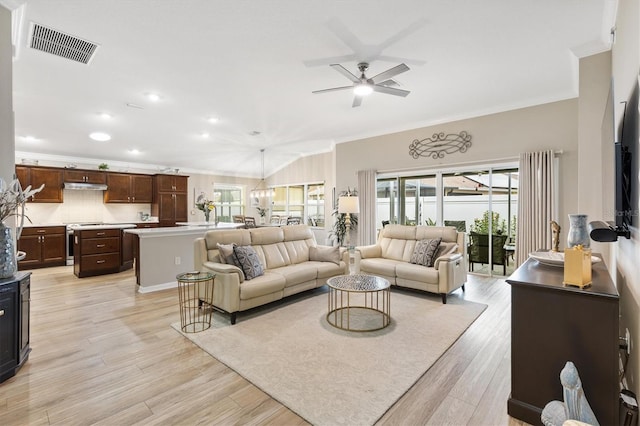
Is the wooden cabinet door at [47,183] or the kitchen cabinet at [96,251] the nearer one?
the kitchen cabinet at [96,251]

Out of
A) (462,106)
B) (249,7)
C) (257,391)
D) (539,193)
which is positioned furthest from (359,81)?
A: (539,193)

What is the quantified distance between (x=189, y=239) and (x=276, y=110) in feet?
8.90

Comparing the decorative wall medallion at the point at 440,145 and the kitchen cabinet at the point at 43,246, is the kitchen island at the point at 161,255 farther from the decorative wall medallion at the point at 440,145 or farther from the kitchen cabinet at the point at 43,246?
the decorative wall medallion at the point at 440,145

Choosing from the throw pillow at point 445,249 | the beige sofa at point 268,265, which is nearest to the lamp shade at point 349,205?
the beige sofa at point 268,265

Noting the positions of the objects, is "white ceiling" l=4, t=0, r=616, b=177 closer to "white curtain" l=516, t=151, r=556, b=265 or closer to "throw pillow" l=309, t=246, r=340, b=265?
"white curtain" l=516, t=151, r=556, b=265

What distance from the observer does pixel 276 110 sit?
5.29 m

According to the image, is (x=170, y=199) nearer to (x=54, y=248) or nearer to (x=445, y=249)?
(x=54, y=248)

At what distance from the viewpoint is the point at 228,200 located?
422 inches

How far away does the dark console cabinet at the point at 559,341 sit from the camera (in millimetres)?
1562

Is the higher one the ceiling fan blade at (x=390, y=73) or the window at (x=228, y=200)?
the ceiling fan blade at (x=390, y=73)

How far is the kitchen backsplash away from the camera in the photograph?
22.4 feet

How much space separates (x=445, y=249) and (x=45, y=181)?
27.3 ft

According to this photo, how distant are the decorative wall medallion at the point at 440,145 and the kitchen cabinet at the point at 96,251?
6190 mm

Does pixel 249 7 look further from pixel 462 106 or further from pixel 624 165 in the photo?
pixel 462 106
